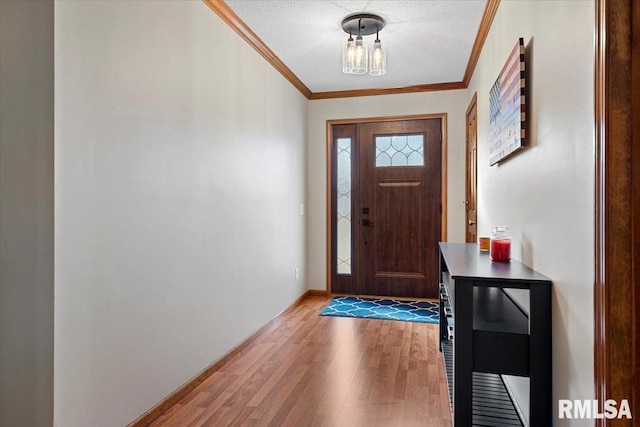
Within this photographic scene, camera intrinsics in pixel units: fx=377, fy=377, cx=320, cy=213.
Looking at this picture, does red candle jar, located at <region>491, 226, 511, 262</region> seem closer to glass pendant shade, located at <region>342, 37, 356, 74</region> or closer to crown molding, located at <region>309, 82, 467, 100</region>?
glass pendant shade, located at <region>342, 37, 356, 74</region>

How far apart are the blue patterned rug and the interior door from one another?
0.86 m

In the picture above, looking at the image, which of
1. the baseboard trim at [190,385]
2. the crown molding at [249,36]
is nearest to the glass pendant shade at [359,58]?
the crown molding at [249,36]

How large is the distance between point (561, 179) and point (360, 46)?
184 centimetres

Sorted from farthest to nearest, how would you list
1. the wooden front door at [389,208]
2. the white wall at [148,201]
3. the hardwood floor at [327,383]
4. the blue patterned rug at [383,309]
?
the wooden front door at [389,208]
the blue patterned rug at [383,309]
the hardwood floor at [327,383]
the white wall at [148,201]

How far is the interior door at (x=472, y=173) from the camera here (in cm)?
348

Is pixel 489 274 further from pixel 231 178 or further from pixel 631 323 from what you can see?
pixel 231 178

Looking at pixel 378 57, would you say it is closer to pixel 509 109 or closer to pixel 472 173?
pixel 509 109

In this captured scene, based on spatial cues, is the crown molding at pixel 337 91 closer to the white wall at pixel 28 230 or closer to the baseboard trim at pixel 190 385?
the white wall at pixel 28 230

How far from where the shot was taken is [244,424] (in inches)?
74.3

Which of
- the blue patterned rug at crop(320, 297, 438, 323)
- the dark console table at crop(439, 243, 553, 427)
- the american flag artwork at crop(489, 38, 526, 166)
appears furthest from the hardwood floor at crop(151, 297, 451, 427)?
the american flag artwork at crop(489, 38, 526, 166)

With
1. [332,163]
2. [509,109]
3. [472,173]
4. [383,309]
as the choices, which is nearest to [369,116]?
Answer: [332,163]

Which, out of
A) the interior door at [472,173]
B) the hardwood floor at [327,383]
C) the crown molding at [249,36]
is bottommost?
the hardwood floor at [327,383]

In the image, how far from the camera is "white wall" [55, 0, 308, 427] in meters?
Result: 1.48

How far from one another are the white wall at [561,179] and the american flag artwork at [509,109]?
1.9 inches
